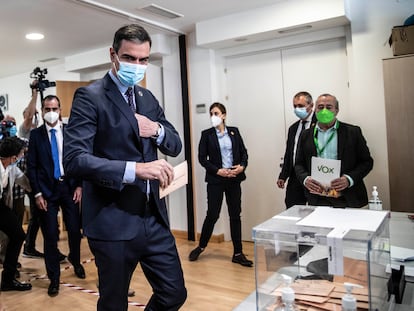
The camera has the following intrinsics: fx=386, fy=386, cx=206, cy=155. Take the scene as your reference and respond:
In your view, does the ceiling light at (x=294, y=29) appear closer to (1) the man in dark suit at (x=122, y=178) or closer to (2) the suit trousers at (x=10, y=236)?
(1) the man in dark suit at (x=122, y=178)

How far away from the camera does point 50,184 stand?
10.1 ft

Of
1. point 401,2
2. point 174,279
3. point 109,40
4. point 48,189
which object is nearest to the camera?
point 174,279

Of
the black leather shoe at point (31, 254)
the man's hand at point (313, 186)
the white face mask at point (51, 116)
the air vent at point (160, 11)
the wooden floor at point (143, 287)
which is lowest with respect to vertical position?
the wooden floor at point (143, 287)

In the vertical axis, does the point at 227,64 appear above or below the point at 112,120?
above

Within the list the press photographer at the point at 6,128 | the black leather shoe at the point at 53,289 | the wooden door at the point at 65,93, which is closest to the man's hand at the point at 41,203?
the black leather shoe at the point at 53,289

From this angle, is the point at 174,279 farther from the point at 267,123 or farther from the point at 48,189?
the point at 267,123

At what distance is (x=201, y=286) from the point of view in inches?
123

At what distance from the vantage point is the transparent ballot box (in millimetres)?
880

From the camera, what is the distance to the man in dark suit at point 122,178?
1.32 m

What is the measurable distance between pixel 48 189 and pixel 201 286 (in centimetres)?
145

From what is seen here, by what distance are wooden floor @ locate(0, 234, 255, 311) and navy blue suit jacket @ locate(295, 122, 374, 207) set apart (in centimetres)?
97

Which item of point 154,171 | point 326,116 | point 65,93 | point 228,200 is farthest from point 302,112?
point 65,93

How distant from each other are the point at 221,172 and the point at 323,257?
8.56 ft

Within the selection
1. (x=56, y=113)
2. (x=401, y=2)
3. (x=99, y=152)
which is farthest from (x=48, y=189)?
(x=401, y=2)
